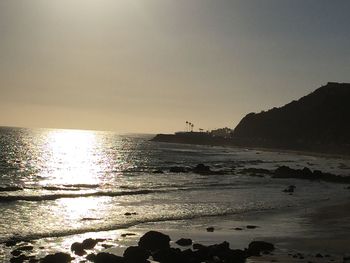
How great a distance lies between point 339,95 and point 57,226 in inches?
7080

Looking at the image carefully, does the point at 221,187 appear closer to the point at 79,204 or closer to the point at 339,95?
the point at 79,204

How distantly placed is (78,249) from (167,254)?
461 cm

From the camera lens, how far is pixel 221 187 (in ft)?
173

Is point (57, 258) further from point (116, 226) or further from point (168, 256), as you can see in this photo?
point (116, 226)

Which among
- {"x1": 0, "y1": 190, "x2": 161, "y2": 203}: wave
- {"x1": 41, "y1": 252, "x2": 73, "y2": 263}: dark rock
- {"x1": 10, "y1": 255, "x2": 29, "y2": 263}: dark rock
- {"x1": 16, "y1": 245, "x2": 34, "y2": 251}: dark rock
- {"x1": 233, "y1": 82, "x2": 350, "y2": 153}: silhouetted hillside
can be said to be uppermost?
{"x1": 233, "y1": 82, "x2": 350, "y2": 153}: silhouetted hillside

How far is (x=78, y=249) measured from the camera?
2150 cm

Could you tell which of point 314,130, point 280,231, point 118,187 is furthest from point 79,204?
A: point 314,130

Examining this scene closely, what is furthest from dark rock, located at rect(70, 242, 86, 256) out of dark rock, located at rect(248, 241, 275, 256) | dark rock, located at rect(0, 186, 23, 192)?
dark rock, located at rect(0, 186, 23, 192)

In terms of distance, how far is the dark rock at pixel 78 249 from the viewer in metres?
21.1

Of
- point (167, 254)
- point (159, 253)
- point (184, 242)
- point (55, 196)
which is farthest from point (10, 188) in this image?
point (167, 254)

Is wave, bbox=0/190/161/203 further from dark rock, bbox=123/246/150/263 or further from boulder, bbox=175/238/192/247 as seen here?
dark rock, bbox=123/246/150/263

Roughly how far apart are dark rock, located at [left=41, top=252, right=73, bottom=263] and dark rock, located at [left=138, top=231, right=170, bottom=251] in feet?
12.4

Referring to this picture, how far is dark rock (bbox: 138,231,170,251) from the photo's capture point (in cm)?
2170

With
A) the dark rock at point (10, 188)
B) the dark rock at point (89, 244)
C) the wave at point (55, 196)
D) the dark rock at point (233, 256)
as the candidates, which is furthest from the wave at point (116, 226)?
the dark rock at point (10, 188)
